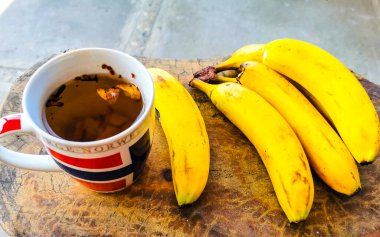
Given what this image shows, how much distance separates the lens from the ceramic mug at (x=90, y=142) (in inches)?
17.2

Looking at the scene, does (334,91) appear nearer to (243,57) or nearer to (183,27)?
(243,57)

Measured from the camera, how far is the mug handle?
0.45m

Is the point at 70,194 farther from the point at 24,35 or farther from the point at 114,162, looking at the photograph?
the point at 24,35

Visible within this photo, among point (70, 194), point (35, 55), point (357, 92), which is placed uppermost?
point (357, 92)

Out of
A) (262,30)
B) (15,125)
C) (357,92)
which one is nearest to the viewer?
(15,125)

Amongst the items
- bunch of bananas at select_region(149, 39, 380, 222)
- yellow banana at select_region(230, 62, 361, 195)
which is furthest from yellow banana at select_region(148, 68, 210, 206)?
yellow banana at select_region(230, 62, 361, 195)

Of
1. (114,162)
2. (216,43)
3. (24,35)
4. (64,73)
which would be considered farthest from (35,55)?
(114,162)

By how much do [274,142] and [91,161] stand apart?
0.24 metres

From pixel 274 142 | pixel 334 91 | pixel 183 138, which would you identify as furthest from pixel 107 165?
pixel 334 91

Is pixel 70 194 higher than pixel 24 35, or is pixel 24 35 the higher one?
pixel 70 194

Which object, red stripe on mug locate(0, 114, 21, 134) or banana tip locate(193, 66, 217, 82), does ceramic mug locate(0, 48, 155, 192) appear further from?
banana tip locate(193, 66, 217, 82)

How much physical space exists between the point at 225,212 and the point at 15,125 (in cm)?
28

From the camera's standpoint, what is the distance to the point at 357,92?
569mm

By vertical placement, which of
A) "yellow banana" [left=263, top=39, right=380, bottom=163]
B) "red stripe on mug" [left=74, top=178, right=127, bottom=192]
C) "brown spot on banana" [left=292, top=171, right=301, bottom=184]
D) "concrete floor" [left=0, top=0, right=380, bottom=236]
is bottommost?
"concrete floor" [left=0, top=0, right=380, bottom=236]
